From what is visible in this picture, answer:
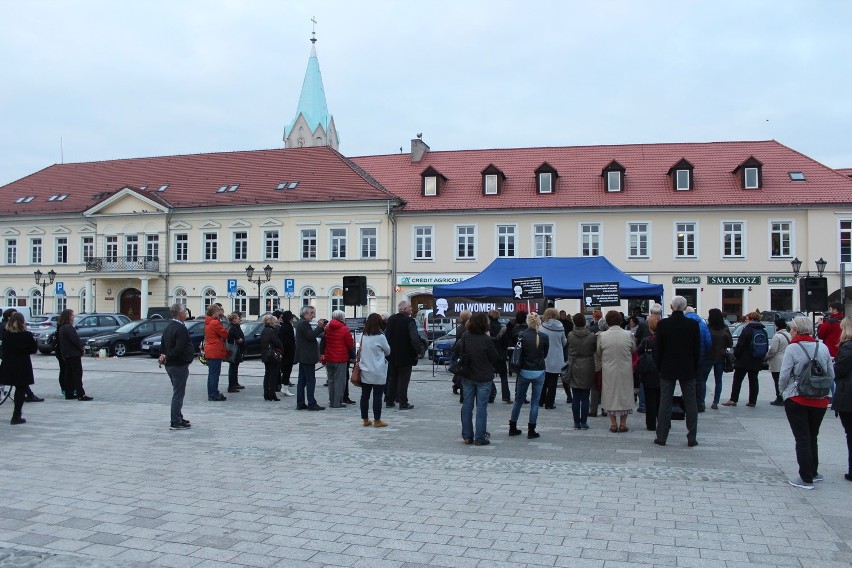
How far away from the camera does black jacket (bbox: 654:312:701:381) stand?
10102mm

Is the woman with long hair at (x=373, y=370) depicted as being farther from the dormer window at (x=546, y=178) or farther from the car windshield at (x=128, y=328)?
the dormer window at (x=546, y=178)

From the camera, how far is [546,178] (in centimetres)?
4212

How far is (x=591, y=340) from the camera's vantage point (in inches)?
462

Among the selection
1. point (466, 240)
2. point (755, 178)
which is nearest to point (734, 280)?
point (755, 178)

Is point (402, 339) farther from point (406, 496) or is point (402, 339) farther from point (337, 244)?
point (337, 244)

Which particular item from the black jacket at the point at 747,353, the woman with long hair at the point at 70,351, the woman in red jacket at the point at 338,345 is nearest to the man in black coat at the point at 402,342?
the woman in red jacket at the point at 338,345

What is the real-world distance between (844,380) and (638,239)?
108ft

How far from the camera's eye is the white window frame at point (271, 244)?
44375 mm

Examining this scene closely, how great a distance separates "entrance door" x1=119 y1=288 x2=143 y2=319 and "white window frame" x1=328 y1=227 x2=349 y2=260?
13.1 metres

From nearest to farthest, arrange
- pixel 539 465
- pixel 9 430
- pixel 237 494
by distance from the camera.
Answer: pixel 237 494 < pixel 539 465 < pixel 9 430

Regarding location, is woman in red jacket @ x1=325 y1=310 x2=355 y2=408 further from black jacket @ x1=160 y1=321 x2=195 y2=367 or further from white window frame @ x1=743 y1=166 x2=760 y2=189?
white window frame @ x1=743 y1=166 x2=760 y2=189

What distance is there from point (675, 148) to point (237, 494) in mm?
41063

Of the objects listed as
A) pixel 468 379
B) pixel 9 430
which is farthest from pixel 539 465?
pixel 9 430

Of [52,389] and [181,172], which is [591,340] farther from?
[181,172]
